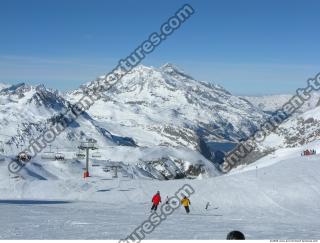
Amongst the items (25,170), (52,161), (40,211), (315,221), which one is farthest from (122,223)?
(52,161)

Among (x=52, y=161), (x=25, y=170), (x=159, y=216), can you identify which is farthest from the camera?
(x=52, y=161)

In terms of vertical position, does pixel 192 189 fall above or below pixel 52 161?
below

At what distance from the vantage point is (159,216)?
32.2 metres

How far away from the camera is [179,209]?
36.7 m

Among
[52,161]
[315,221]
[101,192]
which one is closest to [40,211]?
[101,192]

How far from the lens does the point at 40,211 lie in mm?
33281

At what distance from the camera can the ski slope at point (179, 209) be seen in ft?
79.4

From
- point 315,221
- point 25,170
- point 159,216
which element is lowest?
point 315,221

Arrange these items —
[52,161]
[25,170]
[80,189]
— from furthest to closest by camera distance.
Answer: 1. [52,161]
2. [25,170]
3. [80,189]

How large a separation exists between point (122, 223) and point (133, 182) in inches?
1012

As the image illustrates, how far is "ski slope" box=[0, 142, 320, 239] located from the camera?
953 inches

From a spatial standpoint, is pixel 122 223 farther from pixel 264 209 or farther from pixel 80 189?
pixel 80 189

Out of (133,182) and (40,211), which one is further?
(133,182)

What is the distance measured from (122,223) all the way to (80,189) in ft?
75.1
